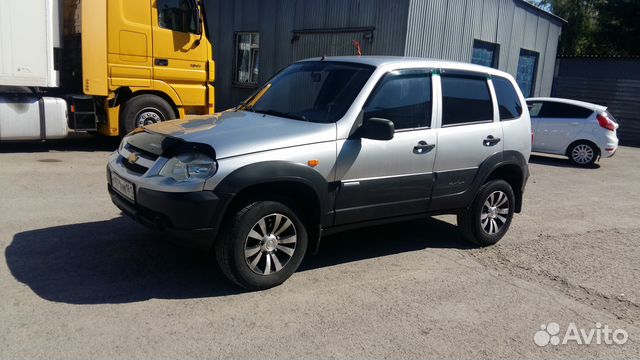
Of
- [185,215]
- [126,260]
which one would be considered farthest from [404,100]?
[126,260]

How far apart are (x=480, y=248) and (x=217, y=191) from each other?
320 centimetres

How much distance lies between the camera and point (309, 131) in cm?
430

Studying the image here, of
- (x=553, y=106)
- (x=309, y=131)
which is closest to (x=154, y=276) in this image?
(x=309, y=131)

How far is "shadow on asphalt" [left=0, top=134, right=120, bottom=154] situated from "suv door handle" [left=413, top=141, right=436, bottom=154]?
7.40m

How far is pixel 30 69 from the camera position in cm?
875

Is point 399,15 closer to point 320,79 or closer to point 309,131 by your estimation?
point 320,79

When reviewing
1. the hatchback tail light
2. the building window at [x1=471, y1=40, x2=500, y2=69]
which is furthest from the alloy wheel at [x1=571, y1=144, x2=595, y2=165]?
the building window at [x1=471, y1=40, x2=500, y2=69]

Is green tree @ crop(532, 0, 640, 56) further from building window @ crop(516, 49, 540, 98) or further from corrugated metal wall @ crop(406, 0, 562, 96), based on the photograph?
building window @ crop(516, 49, 540, 98)

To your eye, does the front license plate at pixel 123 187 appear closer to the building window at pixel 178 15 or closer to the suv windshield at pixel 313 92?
the suv windshield at pixel 313 92

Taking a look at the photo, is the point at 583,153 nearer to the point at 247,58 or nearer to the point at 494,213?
the point at 494,213

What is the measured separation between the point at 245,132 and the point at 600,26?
109 feet

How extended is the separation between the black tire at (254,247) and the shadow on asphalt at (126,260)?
0.22m

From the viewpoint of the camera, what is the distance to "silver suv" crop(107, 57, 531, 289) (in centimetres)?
389

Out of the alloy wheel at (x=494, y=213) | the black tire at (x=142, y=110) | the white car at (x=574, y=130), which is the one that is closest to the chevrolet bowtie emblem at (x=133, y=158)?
the alloy wheel at (x=494, y=213)
